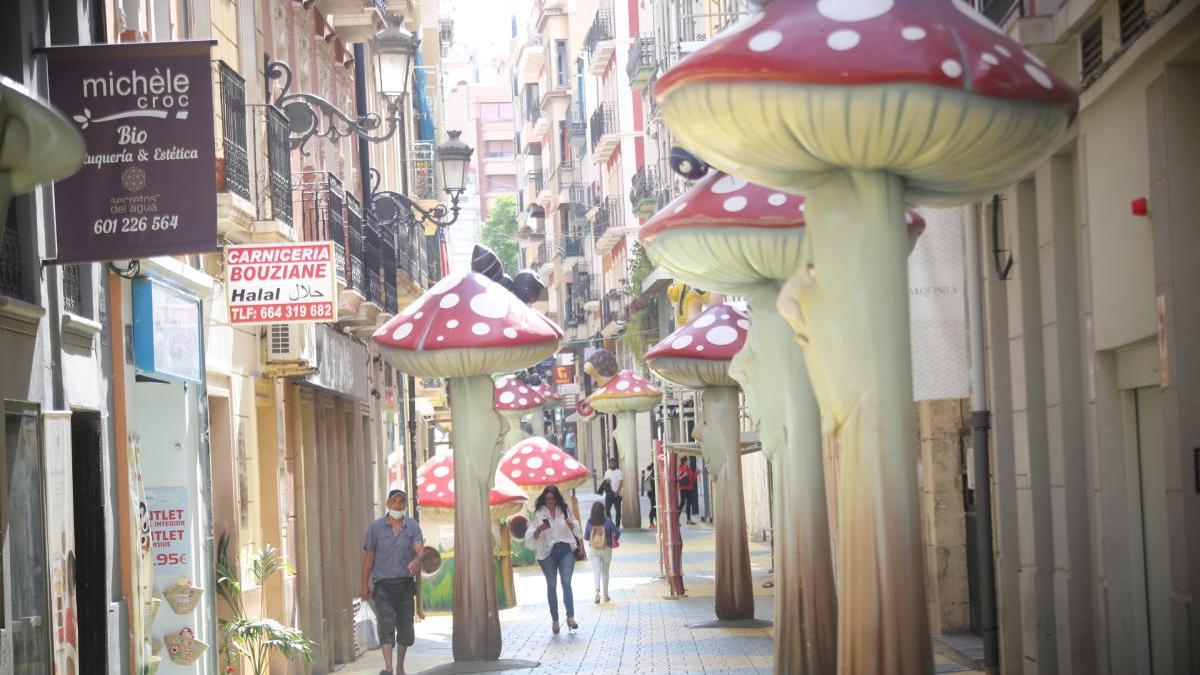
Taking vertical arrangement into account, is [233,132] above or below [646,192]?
below

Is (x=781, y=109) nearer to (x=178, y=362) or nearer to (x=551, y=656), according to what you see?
(x=178, y=362)

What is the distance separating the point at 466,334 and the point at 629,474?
123ft

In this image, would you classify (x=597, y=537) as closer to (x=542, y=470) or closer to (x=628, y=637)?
(x=628, y=637)

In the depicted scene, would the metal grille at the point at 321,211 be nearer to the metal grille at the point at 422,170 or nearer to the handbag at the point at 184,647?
the handbag at the point at 184,647

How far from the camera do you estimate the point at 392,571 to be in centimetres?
1961

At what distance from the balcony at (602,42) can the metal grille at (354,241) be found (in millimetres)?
47384

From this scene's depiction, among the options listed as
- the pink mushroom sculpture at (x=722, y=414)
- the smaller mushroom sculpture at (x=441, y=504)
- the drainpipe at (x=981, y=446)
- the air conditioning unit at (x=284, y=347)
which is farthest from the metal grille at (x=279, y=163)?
the smaller mushroom sculpture at (x=441, y=504)

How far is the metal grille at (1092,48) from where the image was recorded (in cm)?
1312

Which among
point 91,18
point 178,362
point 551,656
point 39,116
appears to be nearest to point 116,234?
point 91,18

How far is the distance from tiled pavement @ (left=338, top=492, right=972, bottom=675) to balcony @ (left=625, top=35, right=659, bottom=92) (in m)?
22.3

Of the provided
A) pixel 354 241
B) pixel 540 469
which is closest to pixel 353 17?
pixel 354 241

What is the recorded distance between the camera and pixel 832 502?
24.7 meters

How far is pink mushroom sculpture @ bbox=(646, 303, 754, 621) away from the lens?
2374 cm

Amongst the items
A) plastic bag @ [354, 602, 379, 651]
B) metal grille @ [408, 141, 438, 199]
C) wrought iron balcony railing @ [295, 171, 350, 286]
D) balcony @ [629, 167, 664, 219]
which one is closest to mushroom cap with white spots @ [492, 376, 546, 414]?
metal grille @ [408, 141, 438, 199]
